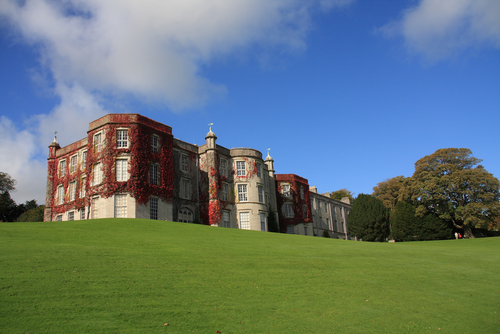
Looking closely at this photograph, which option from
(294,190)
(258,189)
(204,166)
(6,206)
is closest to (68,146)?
(204,166)

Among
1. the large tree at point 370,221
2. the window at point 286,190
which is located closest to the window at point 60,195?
the window at point 286,190

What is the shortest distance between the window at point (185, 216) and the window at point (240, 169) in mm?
9276

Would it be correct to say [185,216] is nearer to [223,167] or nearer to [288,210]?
[223,167]

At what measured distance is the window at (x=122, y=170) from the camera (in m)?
37.1

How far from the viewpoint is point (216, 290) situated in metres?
12.8

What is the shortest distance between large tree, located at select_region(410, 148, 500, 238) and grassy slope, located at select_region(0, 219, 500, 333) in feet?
117

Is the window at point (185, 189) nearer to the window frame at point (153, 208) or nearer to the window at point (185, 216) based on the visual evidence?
the window at point (185, 216)

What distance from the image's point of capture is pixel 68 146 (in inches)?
1849

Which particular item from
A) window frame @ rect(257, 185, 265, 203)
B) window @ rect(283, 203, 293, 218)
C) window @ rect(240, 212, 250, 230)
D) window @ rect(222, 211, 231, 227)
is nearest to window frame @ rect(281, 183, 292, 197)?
window @ rect(283, 203, 293, 218)

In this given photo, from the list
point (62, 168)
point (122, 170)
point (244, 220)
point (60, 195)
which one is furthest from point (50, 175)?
point (244, 220)

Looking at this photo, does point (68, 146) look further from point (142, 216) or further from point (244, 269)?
point (244, 269)

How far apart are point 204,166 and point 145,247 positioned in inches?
1152

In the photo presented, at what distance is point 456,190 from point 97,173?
4889cm

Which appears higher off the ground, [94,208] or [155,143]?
[155,143]
